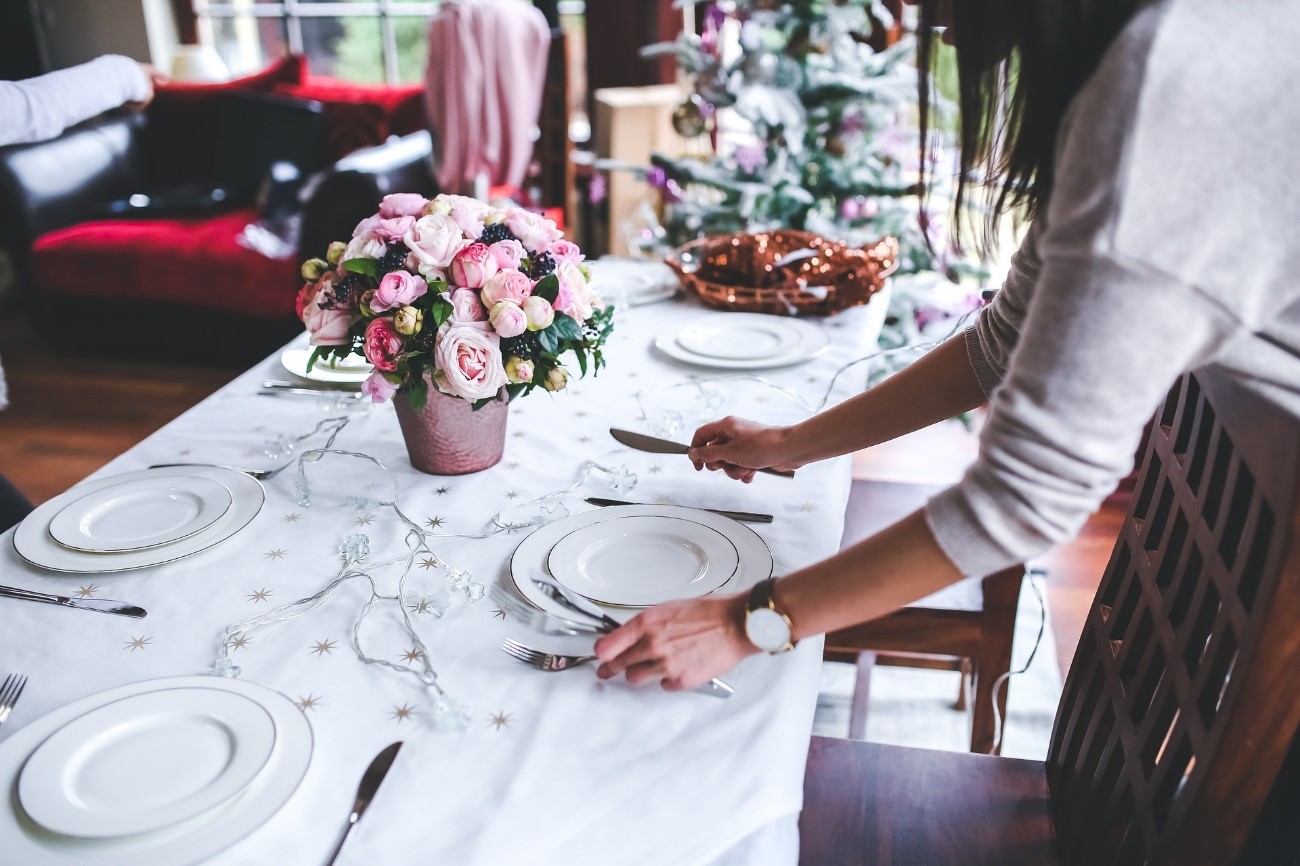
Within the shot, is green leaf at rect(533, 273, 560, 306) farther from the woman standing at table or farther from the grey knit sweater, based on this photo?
the grey knit sweater

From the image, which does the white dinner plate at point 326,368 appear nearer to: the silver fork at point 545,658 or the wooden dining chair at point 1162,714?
the silver fork at point 545,658

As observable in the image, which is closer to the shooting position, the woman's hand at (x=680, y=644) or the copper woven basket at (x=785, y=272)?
the woman's hand at (x=680, y=644)

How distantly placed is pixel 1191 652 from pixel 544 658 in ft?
1.71

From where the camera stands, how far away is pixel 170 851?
56 cm

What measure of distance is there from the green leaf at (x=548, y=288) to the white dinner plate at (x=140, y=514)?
0.37 meters

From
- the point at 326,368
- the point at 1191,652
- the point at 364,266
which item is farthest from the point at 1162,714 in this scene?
the point at 326,368

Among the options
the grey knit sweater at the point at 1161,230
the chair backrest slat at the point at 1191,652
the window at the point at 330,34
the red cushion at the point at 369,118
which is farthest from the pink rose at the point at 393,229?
the window at the point at 330,34

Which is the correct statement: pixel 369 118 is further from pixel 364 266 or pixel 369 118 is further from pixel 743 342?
pixel 364 266

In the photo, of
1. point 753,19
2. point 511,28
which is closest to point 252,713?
point 753,19

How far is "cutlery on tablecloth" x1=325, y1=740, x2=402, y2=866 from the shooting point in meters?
0.59

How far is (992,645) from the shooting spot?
1.36m

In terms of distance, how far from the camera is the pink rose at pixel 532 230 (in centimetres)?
97

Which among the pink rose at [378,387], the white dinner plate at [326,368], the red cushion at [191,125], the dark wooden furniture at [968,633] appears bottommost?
the dark wooden furniture at [968,633]

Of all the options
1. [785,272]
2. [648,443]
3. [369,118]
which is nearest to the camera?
[648,443]
